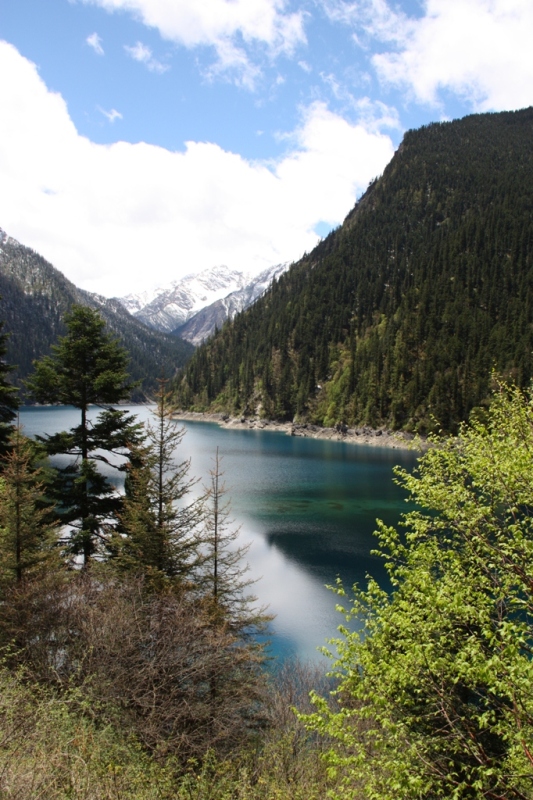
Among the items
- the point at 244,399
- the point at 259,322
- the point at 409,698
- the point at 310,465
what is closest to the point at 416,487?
Answer: the point at 409,698

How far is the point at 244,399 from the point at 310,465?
83.9m

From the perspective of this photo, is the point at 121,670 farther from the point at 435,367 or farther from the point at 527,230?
the point at 527,230

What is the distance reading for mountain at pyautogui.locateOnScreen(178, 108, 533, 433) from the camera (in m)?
109

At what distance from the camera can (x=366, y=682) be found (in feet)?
30.1

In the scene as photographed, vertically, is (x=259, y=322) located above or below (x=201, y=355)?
above

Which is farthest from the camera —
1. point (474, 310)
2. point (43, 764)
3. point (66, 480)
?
point (474, 310)

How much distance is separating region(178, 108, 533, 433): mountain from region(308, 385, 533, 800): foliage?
260 feet

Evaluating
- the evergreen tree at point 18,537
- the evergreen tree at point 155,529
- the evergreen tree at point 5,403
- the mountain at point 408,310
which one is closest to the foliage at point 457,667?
the evergreen tree at point 155,529

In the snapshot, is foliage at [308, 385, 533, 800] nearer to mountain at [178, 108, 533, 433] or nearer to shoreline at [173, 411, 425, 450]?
shoreline at [173, 411, 425, 450]

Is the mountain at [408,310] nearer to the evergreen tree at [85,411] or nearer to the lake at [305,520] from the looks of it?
the lake at [305,520]

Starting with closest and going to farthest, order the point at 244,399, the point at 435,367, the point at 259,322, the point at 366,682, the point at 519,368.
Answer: the point at 366,682 → the point at 519,368 → the point at 435,367 → the point at 244,399 → the point at 259,322

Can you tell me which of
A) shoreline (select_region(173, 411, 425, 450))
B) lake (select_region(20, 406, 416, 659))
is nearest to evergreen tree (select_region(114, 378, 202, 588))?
lake (select_region(20, 406, 416, 659))

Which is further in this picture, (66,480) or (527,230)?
(527,230)

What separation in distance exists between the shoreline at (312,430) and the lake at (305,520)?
561 inches
